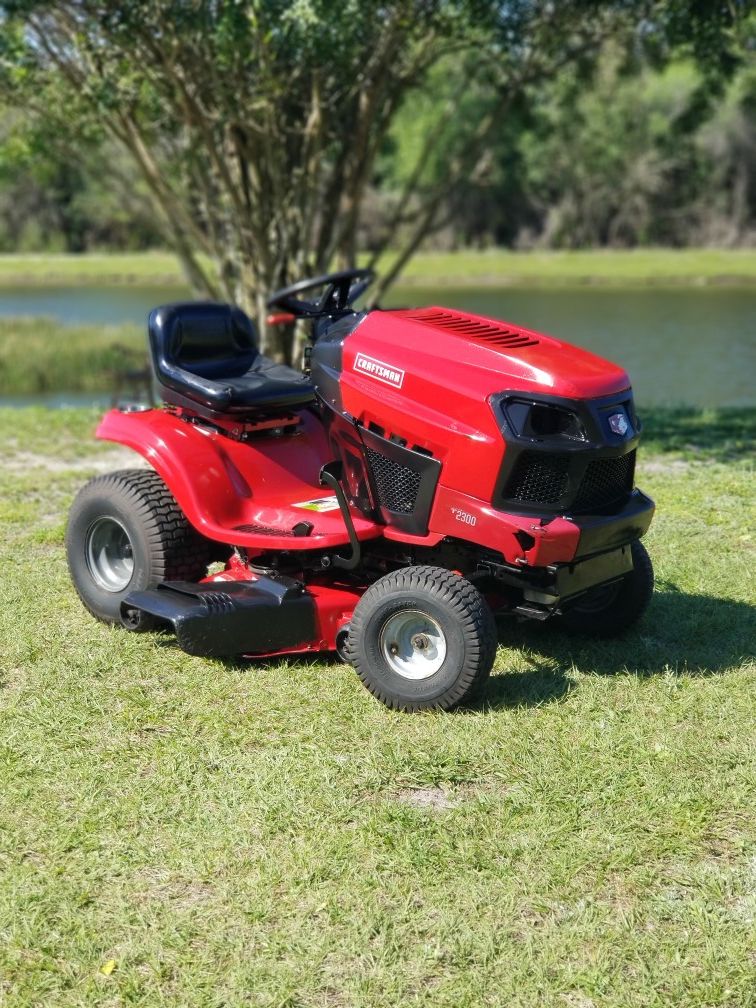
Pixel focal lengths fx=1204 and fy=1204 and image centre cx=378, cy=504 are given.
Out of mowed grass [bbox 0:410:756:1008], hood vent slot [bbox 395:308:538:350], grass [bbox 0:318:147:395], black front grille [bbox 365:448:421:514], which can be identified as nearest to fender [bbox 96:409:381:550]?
black front grille [bbox 365:448:421:514]

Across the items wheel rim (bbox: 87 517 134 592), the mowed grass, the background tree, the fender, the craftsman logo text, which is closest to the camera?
the mowed grass

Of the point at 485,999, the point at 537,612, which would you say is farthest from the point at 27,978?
the point at 537,612

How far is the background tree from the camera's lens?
10.7 meters

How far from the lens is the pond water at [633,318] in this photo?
19812mm

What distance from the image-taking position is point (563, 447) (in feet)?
14.3

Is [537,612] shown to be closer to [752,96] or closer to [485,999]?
[485,999]

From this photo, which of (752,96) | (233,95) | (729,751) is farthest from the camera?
(752,96)

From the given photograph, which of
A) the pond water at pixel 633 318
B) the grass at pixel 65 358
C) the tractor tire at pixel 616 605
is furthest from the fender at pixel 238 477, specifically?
the grass at pixel 65 358

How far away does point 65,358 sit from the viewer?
2345cm

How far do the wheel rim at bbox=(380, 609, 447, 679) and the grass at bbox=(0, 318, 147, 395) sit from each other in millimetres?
17332

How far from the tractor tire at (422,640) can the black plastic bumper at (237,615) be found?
331 millimetres

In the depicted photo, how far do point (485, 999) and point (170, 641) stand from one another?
265cm

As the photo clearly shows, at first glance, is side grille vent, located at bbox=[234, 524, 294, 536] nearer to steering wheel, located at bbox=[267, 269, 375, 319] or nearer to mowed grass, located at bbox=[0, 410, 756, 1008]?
mowed grass, located at bbox=[0, 410, 756, 1008]

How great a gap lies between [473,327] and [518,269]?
4816 cm
